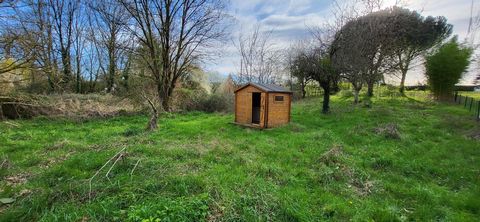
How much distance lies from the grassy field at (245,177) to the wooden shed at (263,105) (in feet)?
5.23

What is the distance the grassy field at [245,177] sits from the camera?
3.00 meters

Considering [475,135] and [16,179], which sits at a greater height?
[475,135]

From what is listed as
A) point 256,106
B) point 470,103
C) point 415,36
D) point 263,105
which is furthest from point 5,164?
point 415,36

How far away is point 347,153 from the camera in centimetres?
570

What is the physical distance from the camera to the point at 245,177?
4.05 meters

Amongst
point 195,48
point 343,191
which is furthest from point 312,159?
point 195,48

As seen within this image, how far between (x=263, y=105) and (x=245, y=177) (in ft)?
16.8

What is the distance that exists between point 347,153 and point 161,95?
1117 cm

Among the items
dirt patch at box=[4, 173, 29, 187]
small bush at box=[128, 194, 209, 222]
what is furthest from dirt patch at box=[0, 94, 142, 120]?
small bush at box=[128, 194, 209, 222]

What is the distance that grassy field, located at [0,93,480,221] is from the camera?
9.85 ft

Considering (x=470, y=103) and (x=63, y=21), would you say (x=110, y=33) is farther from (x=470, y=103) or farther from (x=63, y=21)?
(x=470, y=103)

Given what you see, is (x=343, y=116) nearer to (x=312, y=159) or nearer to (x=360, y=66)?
(x=360, y=66)

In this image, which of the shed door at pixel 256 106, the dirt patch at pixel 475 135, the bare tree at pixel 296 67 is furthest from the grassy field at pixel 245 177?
the bare tree at pixel 296 67

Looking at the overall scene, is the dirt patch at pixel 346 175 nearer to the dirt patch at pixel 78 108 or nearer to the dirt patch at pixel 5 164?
the dirt patch at pixel 5 164
